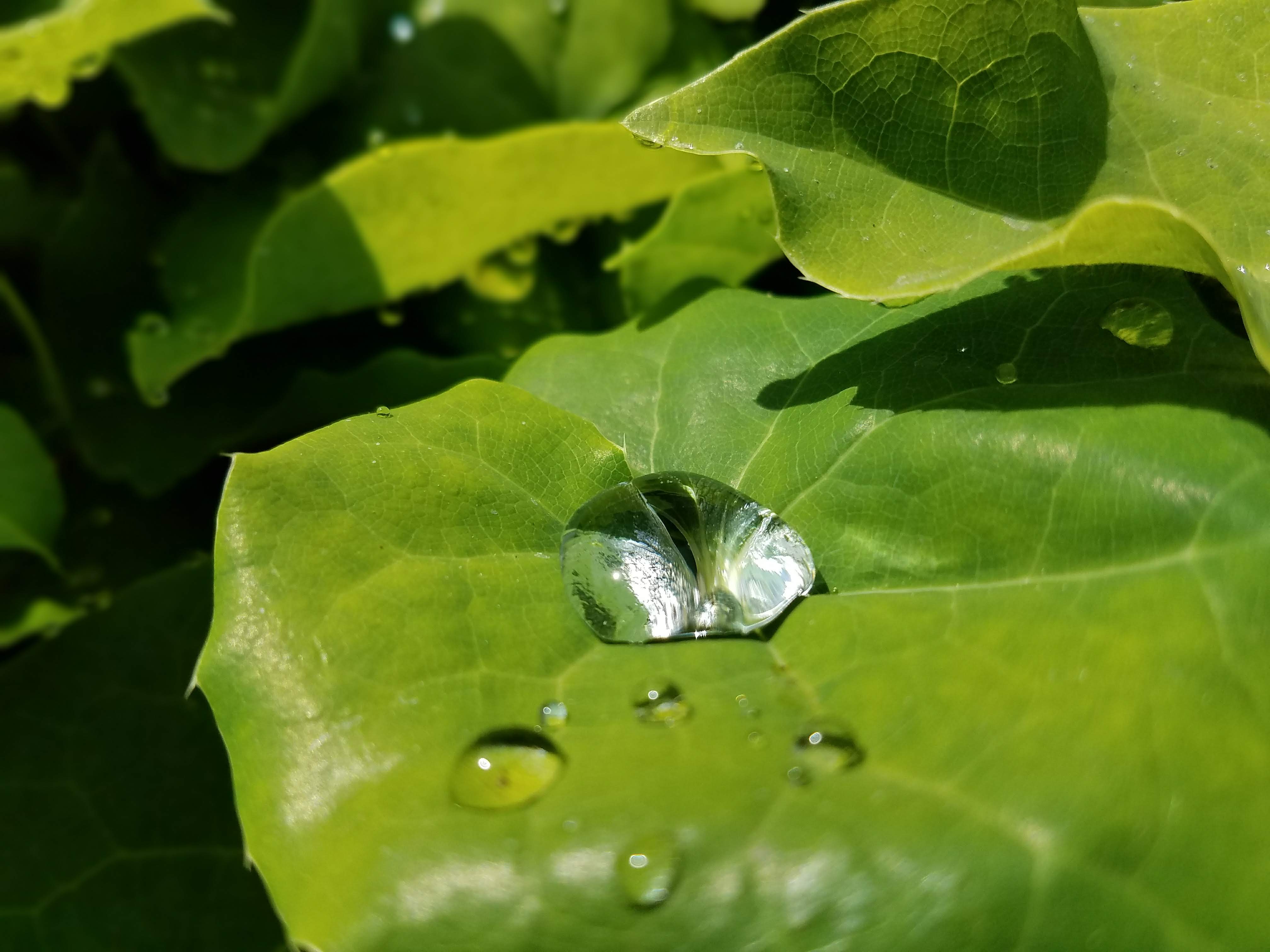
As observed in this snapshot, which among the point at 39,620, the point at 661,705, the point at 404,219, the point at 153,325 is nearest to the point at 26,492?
the point at 39,620

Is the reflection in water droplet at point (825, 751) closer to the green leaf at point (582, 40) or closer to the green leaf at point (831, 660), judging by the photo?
the green leaf at point (831, 660)

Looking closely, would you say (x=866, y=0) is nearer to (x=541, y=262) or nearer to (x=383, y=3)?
(x=541, y=262)

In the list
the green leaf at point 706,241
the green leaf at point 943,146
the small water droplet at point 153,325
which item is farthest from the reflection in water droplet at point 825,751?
the small water droplet at point 153,325

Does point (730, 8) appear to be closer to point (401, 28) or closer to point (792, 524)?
point (401, 28)

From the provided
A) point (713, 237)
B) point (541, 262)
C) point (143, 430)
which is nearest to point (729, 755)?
point (713, 237)

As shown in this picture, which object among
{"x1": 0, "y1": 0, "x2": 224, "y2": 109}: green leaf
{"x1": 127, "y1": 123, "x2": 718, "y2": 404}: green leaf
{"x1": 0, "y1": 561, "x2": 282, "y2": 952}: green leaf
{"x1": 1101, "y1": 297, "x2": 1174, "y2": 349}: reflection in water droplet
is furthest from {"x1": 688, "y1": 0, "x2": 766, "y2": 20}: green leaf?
{"x1": 0, "y1": 561, "x2": 282, "y2": 952}: green leaf

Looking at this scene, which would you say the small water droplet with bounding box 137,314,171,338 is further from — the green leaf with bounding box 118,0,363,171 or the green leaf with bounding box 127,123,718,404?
the green leaf with bounding box 118,0,363,171
